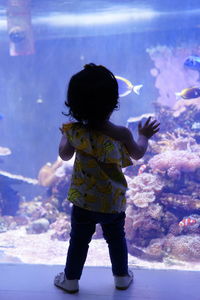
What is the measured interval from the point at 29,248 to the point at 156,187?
220 centimetres

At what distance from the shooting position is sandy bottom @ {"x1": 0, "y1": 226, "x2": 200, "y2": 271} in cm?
369

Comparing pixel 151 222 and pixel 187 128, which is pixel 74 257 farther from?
pixel 187 128

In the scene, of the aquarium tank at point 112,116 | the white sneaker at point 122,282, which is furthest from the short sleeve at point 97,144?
the aquarium tank at point 112,116

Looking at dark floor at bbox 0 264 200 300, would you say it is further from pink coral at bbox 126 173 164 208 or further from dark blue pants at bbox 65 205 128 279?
pink coral at bbox 126 173 164 208

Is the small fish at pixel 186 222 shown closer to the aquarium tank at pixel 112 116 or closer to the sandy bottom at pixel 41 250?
the aquarium tank at pixel 112 116

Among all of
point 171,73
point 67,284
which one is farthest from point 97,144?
point 171,73

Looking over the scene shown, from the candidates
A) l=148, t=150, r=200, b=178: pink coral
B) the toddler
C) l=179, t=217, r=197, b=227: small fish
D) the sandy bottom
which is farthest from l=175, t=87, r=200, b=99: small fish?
the toddler

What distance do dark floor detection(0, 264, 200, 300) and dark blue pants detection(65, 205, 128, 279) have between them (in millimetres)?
86

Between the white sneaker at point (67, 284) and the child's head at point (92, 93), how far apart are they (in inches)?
29.8

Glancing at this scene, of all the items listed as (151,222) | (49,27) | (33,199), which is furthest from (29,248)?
(49,27)

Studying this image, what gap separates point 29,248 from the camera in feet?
16.3

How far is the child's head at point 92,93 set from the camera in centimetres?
132

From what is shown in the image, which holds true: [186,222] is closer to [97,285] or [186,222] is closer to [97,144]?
[97,285]

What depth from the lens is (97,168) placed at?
1412mm
